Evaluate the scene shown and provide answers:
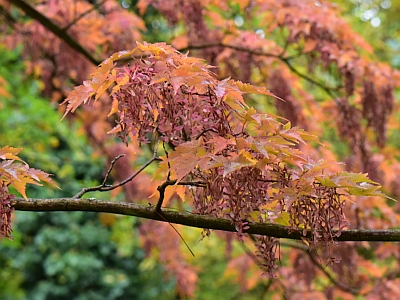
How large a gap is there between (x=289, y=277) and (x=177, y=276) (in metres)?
0.99

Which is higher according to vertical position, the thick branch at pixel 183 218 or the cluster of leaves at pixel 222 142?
the cluster of leaves at pixel 222 142

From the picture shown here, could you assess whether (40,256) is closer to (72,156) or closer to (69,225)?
(69,225)

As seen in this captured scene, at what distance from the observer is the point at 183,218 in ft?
4.06

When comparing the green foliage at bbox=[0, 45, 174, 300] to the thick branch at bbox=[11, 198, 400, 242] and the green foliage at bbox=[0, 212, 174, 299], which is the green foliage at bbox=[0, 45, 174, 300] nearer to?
the green foliage at bbox=[0, 212, 174, 299]

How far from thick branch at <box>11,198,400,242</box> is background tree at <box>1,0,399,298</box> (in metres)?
0.01

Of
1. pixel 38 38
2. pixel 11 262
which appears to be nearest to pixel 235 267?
pixel 38 38

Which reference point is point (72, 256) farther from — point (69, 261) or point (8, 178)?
point (8, 178)

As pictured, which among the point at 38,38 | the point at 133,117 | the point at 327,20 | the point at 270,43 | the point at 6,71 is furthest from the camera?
the point at 6,71

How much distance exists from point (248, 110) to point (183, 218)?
0.32 metres

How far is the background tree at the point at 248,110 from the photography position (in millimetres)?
1132

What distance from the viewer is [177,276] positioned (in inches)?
173

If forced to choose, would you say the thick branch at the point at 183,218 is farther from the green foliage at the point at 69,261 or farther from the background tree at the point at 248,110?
the green foliage at the point at 69,261

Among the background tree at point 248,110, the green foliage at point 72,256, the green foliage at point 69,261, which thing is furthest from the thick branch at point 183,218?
the green foliage at point 69,261

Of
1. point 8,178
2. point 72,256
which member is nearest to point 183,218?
point 8,178
